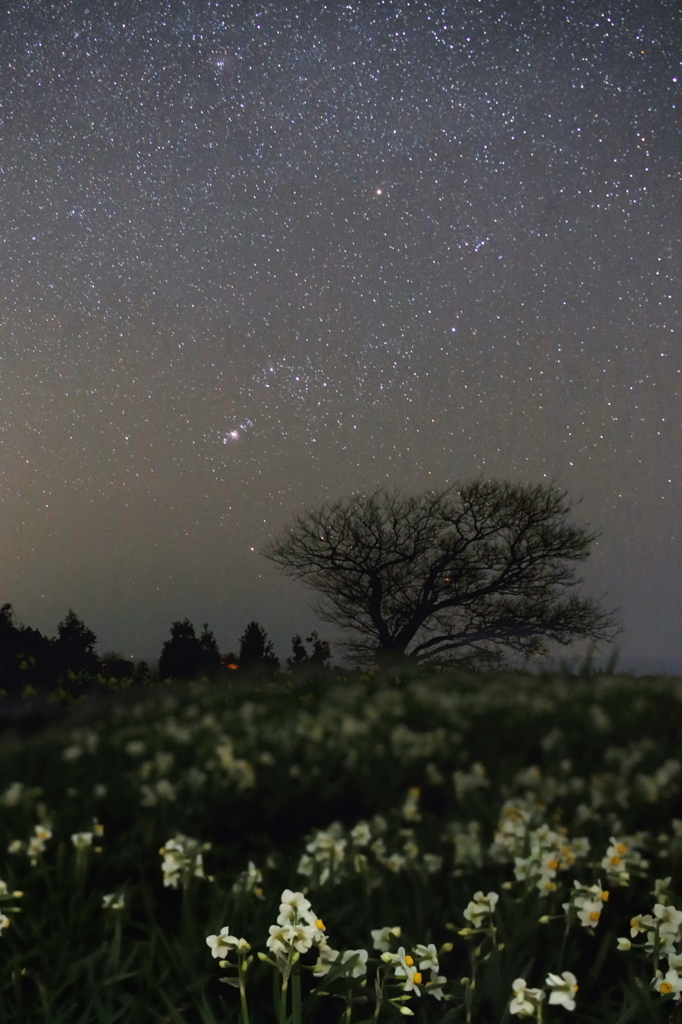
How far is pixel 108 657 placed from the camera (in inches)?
353

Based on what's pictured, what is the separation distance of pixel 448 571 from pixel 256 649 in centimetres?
533

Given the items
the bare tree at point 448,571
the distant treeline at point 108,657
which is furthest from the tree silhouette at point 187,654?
the bare tree at point 448,571

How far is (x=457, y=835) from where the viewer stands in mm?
4180

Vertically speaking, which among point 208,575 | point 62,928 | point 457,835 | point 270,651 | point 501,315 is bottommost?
point 62,928

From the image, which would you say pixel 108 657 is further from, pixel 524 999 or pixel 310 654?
pixel 524 999

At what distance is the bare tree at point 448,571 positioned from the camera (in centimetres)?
1213

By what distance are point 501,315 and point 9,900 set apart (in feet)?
25.1

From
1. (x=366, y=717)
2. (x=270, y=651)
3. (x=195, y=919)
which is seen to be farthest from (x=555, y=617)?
(x=195, y=919)

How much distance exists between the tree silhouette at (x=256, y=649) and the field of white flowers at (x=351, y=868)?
2.88 m

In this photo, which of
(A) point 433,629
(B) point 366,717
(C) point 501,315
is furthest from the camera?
(A) point 433,629

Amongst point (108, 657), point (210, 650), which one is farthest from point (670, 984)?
point (108, 657)

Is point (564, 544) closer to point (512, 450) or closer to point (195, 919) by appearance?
point (512, 450)

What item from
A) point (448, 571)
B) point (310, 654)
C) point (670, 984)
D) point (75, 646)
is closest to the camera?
point (670, 984)

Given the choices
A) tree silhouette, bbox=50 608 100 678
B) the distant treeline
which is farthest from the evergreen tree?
tree silhouette, bbox=50 608 100 678
